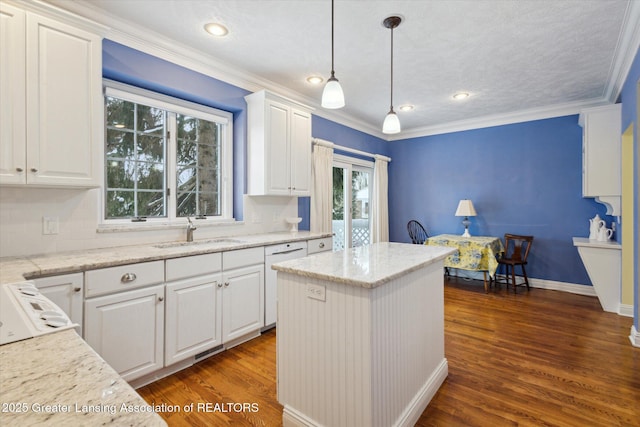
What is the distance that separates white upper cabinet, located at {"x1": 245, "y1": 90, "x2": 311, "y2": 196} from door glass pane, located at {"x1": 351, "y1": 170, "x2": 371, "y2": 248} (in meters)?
1.82

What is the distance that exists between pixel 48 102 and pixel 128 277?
116 cm

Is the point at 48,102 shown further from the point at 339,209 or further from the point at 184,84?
the point at 339,209

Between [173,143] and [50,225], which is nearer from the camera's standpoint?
[50,225]

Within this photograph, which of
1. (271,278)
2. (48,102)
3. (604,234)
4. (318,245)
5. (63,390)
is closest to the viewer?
(63,390)

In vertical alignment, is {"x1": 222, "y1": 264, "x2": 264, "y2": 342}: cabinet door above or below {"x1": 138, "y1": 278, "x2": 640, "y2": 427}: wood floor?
above

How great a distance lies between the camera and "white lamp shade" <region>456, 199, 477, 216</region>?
4.79m

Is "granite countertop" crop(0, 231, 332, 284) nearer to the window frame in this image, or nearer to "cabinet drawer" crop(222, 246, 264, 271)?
"cabinet drawer" crop(222, 246, 264, 271)

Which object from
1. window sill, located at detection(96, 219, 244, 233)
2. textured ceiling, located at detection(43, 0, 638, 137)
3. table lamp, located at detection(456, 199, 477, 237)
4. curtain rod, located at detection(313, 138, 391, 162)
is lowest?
window sill, located at detection(96, 219, 244, 233)

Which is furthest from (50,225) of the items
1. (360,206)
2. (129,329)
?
(360,206)

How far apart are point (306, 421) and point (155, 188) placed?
2.32 metres

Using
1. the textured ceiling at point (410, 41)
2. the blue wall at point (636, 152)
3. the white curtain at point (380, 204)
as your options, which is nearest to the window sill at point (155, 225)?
the textured ceiling at point (410, 41)

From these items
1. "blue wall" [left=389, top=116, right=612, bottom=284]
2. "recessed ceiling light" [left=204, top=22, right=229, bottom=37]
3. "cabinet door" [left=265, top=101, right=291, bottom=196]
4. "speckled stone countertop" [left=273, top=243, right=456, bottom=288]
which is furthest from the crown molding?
"recessed ceiling light" [left=204, top=22, right=229, bottom=37]

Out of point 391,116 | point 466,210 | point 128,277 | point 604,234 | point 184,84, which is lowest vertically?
point 128,277

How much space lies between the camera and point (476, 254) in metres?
4.27
